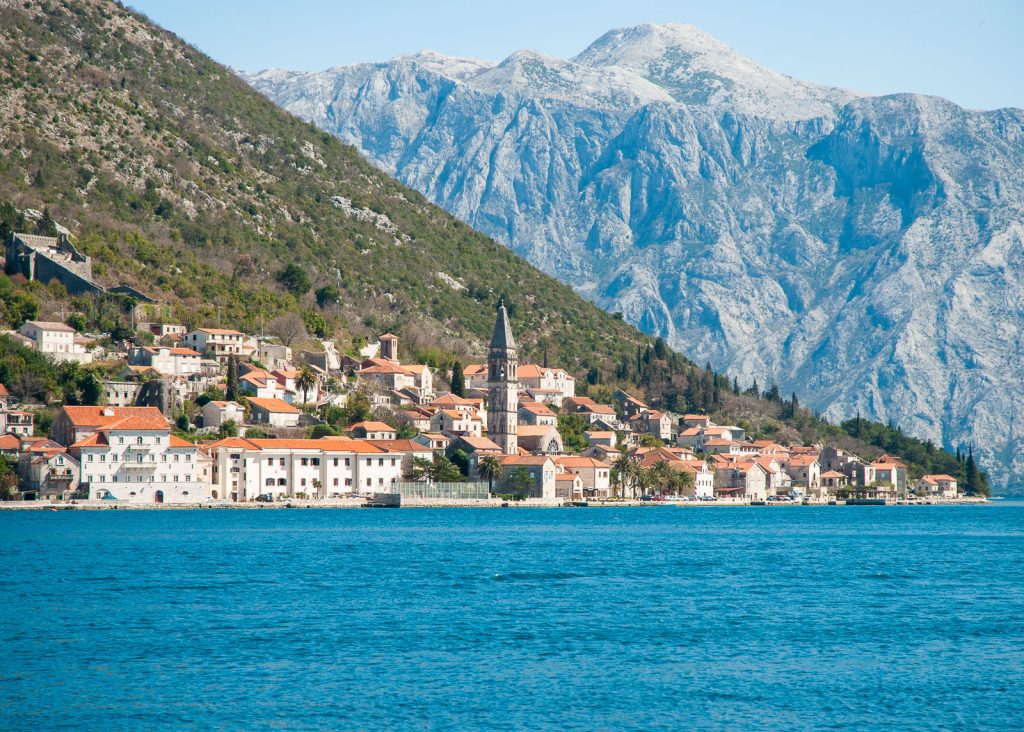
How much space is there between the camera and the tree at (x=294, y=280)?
148m

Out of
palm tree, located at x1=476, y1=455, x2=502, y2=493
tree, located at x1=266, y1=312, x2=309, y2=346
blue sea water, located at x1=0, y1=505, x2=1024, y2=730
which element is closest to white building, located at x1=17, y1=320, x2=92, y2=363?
tree, located at x1=266, y1=312, x2=309, y2=346

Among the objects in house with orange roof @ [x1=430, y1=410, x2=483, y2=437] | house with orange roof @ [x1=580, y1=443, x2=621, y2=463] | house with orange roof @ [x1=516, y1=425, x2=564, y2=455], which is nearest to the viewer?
house with orange roof @ [x1=430, y1=410, x2=483, y2=437]

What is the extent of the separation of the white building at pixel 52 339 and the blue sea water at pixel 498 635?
4129 centimetres

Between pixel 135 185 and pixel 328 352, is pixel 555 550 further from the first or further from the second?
pixel 135 185

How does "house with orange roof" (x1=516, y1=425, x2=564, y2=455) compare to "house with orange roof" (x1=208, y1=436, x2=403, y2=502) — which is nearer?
"house with orange roof" (x1=208, y1=436, x2=403, y2=502)

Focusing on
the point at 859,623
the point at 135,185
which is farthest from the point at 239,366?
the point at 859,623

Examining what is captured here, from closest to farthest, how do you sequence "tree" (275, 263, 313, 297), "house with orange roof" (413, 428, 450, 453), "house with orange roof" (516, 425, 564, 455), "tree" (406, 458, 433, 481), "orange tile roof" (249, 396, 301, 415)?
"orange tile roof" (249, 396, 301, 415) → "tree" (406, 458, 433, 481) → "house with orange roof" (413, 428, 450, 453) → "house with orange roof" (516, 425, 564, 455) → "tree" (275, 263, 313, 297)

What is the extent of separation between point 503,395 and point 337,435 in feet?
69.7

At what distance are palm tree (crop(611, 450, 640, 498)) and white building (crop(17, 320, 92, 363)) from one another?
161 feet

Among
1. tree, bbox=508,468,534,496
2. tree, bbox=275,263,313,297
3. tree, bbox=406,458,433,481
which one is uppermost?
tree, bbox=275,263,313,297

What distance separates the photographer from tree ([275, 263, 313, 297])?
14762cm

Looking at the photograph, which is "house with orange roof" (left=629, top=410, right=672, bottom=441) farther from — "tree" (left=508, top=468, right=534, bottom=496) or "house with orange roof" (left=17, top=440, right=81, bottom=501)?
"house with orange roof" (left=17, top=440, right=81, bottom=501)

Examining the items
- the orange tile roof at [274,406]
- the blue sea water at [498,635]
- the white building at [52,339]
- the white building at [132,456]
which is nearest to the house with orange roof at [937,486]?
the orange tile roof at [274,406]

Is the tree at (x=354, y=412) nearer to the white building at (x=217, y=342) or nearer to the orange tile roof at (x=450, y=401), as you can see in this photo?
the orange tile roof at (x=450, y=401)
